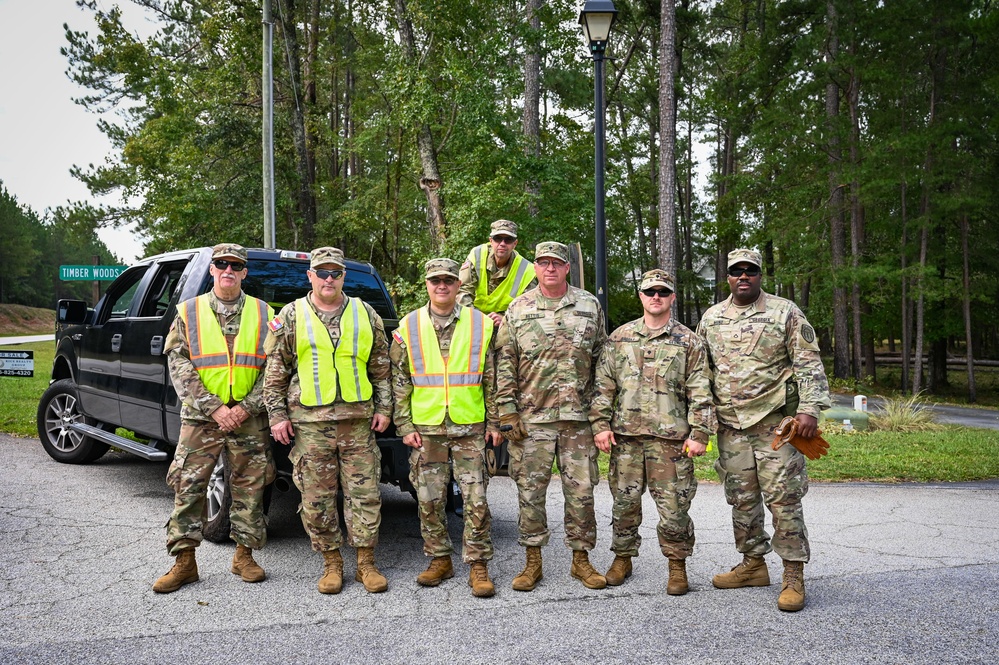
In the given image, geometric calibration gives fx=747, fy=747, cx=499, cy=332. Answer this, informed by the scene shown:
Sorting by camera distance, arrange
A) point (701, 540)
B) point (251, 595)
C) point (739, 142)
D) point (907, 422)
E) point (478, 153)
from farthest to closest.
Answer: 1. point (739, 142)
2. point (478, 153)
3. point (907, 422)
4. point (701, 540)
5. point (251, 595)

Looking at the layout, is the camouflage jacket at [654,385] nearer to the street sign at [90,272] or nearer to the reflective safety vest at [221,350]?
the reflective safety vest at [221,350]

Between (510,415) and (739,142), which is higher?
(739,142)

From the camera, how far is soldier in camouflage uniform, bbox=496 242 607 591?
4.54 m

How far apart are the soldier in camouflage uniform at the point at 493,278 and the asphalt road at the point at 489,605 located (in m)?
1.78

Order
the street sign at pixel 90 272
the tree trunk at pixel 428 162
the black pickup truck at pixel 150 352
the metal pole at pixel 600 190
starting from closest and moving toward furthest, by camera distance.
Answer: the black pickup truck at pixel 150 352
the metal pole at pixel 600 190
the street sign at pixel 90 272
the tree trunk at pixel 428 162

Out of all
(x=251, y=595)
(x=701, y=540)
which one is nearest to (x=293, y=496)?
(x=251, y=595)

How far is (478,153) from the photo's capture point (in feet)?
45.6

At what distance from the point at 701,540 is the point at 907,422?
8.53 m

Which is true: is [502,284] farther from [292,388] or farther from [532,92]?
[532,92]

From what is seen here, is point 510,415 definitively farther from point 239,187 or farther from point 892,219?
point 892,219

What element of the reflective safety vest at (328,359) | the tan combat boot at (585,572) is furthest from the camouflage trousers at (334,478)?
the tan combat boot at (585,572)

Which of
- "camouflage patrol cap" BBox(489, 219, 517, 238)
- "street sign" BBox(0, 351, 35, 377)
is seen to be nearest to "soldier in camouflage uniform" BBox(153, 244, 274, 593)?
"camouflage patrol cap" BBox(489, 219, 517, 238)

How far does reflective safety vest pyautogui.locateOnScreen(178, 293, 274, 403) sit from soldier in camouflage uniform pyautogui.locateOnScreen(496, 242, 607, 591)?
60.7 inches

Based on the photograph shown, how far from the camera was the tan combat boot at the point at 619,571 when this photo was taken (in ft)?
14.9
